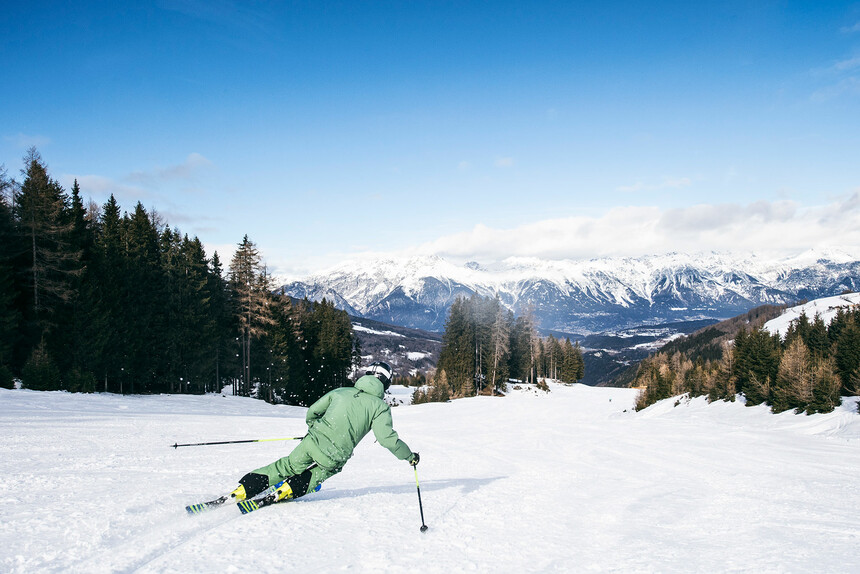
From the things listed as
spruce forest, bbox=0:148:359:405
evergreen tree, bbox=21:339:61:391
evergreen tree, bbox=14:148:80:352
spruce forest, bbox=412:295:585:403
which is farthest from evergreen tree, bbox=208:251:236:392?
spruce forest, bbox=412:295:585:403

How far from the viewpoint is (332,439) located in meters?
6.16

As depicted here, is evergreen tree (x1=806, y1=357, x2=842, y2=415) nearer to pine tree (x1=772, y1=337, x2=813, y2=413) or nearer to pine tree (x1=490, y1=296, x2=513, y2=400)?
pine tree (x1=772, y1=337, x2=813, y2=413)

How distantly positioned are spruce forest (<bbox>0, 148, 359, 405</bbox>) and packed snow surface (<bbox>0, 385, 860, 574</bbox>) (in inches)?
661

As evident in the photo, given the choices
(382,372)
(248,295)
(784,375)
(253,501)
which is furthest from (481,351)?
(253,501)

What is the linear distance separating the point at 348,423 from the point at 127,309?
32.8m

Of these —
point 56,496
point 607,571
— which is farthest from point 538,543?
point 56,496

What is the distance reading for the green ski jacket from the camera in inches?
243

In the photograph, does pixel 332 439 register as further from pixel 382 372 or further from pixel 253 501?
pixel 253 501

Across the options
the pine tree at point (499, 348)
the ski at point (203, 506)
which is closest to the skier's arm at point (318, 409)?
the ski at point (203, 506)

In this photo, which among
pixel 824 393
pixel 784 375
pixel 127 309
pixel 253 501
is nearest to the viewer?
pixel 253 501

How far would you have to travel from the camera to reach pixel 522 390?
6988cm

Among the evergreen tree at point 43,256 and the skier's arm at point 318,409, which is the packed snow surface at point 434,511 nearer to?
the skier's arm at point 318,409

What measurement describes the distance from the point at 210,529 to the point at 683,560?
4972 mm

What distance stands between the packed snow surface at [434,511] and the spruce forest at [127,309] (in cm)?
1679
